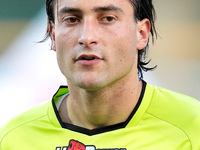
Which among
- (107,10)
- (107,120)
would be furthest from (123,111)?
(107,10)

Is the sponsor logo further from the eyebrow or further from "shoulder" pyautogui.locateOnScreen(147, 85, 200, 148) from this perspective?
the eyebrow

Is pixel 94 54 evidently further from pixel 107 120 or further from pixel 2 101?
pixel 2 101

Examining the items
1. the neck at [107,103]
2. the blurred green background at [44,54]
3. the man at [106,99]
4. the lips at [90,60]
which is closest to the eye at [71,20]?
the man at [106,99]

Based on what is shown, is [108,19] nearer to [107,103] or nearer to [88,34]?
[88,34]

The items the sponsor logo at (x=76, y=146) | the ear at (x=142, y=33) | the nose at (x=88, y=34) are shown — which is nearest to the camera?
the nose at (x=88, y=34)

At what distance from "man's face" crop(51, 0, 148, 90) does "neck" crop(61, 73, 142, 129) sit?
61 millimetres

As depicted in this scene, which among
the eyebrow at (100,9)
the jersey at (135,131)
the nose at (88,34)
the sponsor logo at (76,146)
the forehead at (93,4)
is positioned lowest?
the sponsor logo at (76,146)

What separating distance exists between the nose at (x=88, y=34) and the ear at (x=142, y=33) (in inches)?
10.5

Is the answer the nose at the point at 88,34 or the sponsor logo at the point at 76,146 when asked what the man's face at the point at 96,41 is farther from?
the sponsor logo at the point at 76,146

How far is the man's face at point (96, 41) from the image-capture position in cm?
150

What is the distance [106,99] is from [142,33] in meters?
0.33

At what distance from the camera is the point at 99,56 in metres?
1.50

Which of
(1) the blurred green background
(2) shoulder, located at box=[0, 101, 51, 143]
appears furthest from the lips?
(1) the blurred green background

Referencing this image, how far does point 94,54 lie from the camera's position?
1.49 meters
